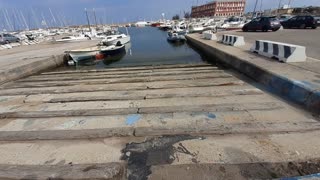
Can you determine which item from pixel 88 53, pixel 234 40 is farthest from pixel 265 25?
pixel 88 53

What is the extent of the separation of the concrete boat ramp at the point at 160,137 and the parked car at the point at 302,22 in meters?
26.2

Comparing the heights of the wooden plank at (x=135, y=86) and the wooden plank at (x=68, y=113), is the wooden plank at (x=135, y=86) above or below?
below

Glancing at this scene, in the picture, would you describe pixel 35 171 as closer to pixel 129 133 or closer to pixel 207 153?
pixel 129 133

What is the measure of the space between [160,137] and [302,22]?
31001 millimetres

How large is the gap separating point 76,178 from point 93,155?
64 centimetres

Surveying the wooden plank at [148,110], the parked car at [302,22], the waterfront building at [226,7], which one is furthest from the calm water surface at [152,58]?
the waterfront building at [226,7]

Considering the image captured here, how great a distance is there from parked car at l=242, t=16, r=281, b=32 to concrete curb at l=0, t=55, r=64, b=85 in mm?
23321

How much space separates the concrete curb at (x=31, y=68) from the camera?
1094 cm

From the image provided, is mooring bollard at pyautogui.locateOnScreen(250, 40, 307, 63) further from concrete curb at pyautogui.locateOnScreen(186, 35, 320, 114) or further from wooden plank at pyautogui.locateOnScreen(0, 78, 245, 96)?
wooden plank at pyautogui.locateOnScreen(0, 78, 245, 96)

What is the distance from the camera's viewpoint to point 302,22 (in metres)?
28.2

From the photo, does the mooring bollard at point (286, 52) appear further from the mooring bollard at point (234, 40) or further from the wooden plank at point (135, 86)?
the mooring bollard at point (234, 40)

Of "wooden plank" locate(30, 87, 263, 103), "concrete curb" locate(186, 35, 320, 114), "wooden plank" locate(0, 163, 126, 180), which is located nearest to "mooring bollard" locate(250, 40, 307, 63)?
"concrete curb" locate(186, 35, 320, 114)

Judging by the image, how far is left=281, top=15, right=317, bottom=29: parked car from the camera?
88.7 feet

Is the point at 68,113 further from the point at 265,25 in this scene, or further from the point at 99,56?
the point at 265,25
